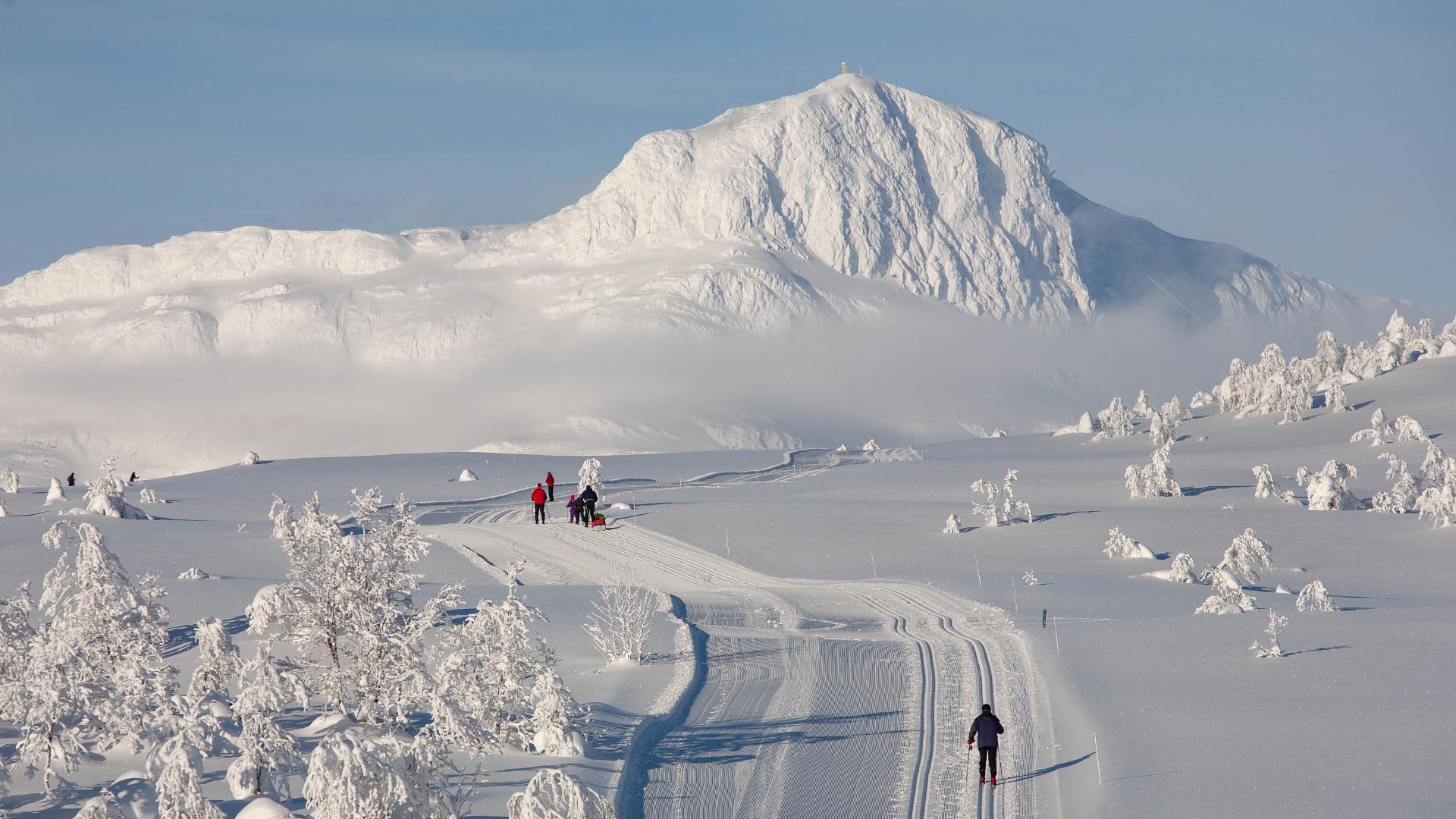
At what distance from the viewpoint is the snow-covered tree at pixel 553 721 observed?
1368cm

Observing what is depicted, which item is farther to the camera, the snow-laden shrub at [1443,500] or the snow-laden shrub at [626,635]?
the snow-laden shrub at [1443,500]

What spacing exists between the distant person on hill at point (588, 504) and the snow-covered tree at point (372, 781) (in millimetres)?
25334

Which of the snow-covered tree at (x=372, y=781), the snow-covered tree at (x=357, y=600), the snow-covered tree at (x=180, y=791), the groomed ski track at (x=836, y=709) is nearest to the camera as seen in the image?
the snow-covered tree at (x=372, y=781)

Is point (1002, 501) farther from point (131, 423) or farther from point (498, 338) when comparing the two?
point (131, 423)

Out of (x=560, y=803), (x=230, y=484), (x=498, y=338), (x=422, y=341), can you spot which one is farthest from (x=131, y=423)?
(x=560, y=803)

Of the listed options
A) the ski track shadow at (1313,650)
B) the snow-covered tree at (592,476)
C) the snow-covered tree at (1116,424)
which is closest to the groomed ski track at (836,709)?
the ski track shadow at (1313,650)

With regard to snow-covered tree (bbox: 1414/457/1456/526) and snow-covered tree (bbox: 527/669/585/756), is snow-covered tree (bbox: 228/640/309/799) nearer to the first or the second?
snow-covered tree (bbox: 527/669/585/756)

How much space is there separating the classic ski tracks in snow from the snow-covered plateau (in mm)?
68

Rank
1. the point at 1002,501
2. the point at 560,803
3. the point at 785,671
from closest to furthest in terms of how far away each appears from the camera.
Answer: the point at 560,803
the point at 785,671
the point at 1002,501

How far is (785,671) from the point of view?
61.9ft

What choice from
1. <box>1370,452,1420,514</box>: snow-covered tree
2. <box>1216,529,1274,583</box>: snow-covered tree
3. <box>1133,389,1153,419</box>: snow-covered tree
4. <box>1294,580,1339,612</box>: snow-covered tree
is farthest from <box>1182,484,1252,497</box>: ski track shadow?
→ <box>1133,389,1153,419</box>: snow-covered tree

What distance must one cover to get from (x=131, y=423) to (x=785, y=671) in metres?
203

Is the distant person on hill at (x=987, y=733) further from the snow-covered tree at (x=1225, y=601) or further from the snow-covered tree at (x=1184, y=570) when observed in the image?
the snow-covered tree at (x=1184, y=570)

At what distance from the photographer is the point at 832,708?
1669cm
